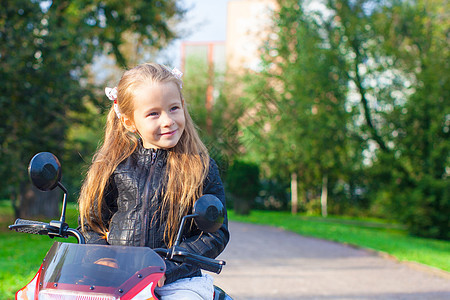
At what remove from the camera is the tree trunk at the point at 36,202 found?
16172mm

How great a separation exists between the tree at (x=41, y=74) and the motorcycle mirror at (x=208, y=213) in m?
9.82

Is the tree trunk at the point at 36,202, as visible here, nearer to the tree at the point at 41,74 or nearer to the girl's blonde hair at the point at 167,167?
the tree at the point at 41,74

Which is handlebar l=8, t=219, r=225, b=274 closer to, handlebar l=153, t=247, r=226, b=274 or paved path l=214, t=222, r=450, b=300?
handlebar l=153, t=247, r=226, b=274

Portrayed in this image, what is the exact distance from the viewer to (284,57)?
22.5 metres

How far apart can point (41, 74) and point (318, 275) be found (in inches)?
341

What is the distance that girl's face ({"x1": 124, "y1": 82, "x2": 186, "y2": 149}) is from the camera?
2414 mm

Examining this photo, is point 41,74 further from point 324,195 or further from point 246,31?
point 324,195

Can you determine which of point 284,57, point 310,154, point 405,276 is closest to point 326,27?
point 284,57

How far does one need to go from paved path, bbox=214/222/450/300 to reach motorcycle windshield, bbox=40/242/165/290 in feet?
17.1

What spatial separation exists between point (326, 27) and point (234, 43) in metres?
33.4

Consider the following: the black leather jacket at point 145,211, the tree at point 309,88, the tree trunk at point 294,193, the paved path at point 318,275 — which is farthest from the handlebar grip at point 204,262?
the tree trunk at point 294,193

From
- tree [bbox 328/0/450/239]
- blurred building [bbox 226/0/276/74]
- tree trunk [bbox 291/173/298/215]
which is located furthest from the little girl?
tree trunk [bbox 291/173/298/215]

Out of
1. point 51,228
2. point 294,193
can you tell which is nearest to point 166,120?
point 51,228

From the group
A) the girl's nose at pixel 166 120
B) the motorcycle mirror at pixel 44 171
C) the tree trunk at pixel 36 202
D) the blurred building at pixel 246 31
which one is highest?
the blurred building at pixel 246 31
